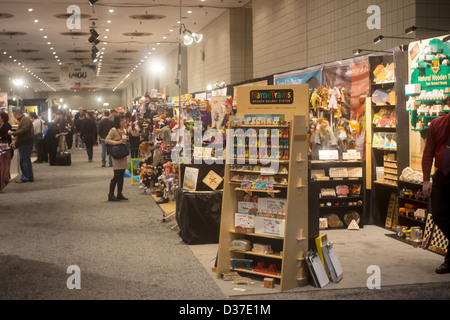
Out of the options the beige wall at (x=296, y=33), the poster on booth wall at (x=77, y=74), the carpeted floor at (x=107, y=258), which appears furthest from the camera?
the poster on booth wall at (x=77, y=74)

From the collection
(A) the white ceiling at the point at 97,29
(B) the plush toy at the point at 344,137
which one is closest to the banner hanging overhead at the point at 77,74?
(A) the white ceiling at the point at 97,29

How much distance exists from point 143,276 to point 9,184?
823 centimetres

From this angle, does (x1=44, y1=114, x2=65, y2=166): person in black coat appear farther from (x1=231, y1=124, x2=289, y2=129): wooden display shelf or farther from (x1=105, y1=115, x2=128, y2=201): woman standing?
(x1=231, y1=124, x2=289, y2=129): wooden display shelf

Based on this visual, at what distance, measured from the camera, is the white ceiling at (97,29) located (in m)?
15.5

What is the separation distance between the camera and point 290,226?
188 inches

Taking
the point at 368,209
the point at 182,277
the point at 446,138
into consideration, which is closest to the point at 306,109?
the point at 446,138

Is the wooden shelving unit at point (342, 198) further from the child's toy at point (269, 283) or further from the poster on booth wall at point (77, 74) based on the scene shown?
the poster on booth wall at point (77, 74)

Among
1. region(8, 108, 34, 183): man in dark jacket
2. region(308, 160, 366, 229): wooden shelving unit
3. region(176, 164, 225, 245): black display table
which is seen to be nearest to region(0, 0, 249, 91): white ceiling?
region(8, 108, 34, 183): man in dark jacket

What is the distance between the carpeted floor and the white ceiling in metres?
7.48

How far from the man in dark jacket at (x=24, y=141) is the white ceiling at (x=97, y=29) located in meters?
4.56

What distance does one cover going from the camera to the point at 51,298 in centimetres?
446

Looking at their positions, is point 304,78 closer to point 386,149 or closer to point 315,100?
point 315,100

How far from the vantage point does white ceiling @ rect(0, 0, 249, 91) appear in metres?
15.5

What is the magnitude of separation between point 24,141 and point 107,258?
7.30m
